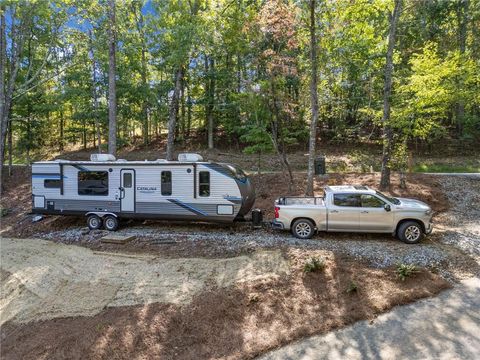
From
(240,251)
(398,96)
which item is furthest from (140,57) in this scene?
(240,251)

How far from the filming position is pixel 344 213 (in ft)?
34.3

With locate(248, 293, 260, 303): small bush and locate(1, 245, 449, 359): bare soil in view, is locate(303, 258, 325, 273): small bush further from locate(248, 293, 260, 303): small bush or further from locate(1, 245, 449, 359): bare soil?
locate(248, 293, 260, 303): small bush

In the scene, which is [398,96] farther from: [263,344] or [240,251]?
[263,344]

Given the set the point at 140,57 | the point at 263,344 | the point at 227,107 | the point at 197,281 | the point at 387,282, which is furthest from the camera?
the point at 227,107

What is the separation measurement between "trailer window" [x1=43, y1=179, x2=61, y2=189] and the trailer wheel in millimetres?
1935

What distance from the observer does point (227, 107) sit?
26.4 meters

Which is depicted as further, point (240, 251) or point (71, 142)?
point (71, 142)

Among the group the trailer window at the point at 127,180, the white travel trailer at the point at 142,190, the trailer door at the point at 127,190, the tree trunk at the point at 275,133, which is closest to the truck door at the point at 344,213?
the white travel trailer at the point at 142,190

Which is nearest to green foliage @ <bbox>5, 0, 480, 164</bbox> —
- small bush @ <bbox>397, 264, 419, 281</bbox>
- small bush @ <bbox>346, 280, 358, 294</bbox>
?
small bush @ <bbox>397, 264, 419, 281</bbox>

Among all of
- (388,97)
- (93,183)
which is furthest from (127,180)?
(388,97)

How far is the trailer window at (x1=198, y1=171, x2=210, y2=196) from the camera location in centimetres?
1192

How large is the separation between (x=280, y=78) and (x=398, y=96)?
5.30m

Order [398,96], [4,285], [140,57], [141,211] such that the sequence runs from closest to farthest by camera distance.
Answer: [4,285] → [141,211] → [398,96] → [140,57]

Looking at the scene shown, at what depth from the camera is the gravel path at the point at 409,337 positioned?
585cm
